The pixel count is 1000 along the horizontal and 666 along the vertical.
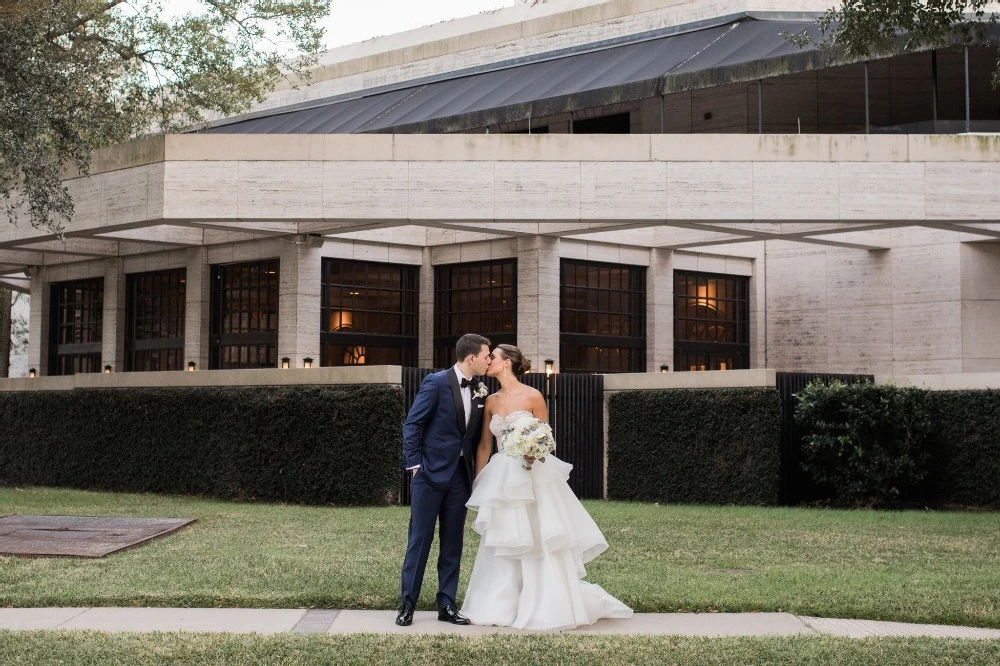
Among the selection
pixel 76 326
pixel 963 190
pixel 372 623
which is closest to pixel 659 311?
pixel 963 190

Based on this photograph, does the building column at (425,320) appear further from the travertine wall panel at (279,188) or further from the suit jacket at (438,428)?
the suit jacket at (438,428)

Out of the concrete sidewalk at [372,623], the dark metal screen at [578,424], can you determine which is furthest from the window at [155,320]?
the concrete sidewalk at [372,623]

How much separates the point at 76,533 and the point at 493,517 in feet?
22.5

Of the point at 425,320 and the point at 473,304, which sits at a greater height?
the point at 473,304

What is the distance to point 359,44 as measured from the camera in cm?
3622

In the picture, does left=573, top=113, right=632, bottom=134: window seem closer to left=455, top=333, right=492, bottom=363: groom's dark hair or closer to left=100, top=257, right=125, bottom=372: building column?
left=100, top=257, right=125, bottom=372: building column

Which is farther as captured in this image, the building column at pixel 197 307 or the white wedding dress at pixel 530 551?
the building column at pixel 197 307

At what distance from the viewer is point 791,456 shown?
1964cm

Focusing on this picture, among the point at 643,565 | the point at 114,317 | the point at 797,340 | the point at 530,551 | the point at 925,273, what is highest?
the point at 925,273

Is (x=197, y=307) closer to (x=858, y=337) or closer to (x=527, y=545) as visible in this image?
(x=858, y=337)

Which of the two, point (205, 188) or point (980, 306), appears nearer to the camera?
point (205, 188)

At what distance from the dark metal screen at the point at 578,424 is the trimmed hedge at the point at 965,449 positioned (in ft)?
17.7

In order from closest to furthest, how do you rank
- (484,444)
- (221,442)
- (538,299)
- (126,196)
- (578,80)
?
1. (484,444)
2. (221,442)
3. (126,196)
4. (538,299)
5. (578,80)

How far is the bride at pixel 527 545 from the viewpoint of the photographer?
8.37 m
